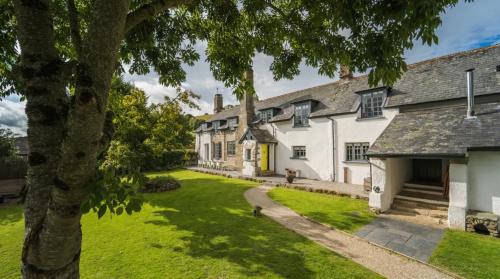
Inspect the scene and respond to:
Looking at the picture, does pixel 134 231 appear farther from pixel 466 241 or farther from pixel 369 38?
pixel 466 241

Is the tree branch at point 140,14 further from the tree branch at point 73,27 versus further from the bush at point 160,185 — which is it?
the bush at point 160,185

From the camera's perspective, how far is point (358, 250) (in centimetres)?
666

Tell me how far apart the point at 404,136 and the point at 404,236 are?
5275mm

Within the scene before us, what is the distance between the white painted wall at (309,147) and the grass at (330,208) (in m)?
4.50

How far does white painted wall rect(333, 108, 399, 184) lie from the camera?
14578 mm

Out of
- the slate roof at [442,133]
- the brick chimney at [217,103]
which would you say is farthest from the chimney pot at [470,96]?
the brick chimney at [217,103]

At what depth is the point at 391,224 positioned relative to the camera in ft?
28.6

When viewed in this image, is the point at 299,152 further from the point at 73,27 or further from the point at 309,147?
the point at 73,27

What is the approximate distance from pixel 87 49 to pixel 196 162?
3340cm

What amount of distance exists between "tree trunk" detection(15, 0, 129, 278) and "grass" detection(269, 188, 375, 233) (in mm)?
8403

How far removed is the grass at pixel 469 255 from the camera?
5.57 meters

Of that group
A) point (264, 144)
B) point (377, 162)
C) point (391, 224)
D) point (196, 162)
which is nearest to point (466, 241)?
point (391, 224)

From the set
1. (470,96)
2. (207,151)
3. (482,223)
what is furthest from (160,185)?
(470,96)

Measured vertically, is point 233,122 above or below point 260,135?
above
